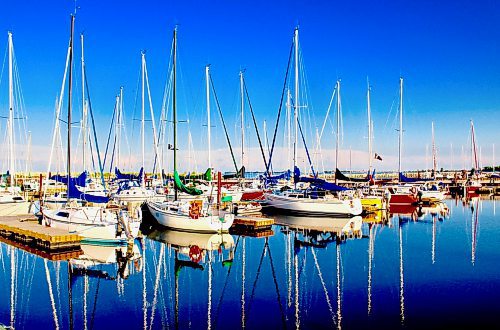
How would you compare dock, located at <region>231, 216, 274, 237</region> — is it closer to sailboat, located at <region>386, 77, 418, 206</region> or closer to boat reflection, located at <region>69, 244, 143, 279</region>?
boat reflection, located at <region>69, 244, 143, 279</region>

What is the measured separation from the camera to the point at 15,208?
116 ft

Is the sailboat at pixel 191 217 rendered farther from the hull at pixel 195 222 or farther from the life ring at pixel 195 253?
the life ring at pixel 195 253

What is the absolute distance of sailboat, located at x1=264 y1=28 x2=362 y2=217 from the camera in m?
39.2

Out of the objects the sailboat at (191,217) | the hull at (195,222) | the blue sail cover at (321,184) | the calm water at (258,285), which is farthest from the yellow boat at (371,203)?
the hull at (195,222)

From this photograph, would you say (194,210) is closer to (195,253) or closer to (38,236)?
(195,253)

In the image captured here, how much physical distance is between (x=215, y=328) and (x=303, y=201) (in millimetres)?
27538

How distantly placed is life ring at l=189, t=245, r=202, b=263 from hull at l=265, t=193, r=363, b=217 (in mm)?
16700

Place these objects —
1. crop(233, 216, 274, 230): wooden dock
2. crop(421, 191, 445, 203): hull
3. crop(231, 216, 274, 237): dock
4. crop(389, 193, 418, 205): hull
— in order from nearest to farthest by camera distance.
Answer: crop(231, 216, 274, 237): dock, crop(233, 216, 274, 230): wooden dock, crop(389, 193, 418, 205): hull, crop(421, 191, 445, 203): hull

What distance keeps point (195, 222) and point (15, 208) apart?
16258 mm

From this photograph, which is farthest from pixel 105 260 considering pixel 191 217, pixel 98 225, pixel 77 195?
pixel 191 217

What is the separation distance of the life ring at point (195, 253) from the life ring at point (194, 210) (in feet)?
12.1

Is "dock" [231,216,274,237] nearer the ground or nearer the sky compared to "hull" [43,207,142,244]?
nearer the ground

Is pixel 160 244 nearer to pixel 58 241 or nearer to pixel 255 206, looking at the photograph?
pixel 58 241

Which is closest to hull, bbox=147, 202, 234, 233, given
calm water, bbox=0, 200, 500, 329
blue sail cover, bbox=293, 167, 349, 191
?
calm water, bbox=0, 200, 500, 329
